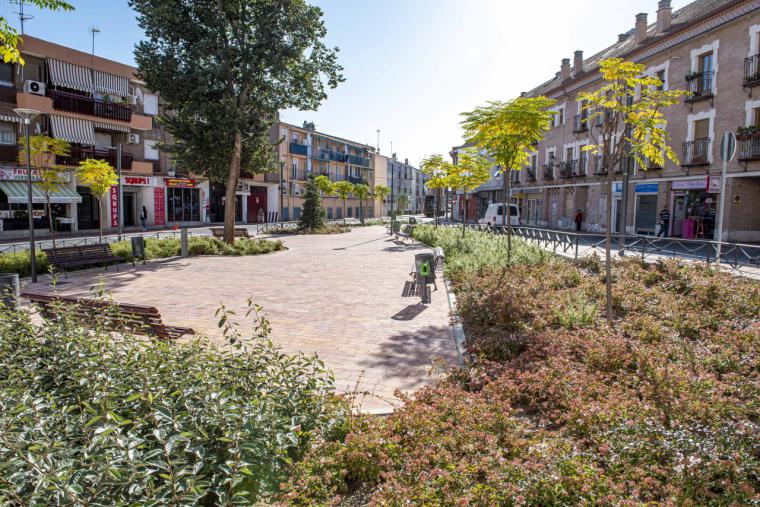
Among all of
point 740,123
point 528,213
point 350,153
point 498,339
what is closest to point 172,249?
point 498,339

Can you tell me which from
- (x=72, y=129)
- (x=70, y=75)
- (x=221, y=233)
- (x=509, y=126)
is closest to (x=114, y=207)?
(x=72, y=129)

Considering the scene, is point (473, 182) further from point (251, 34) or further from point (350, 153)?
point (350, 153)

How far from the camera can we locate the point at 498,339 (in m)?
6.11

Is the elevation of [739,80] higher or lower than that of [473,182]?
higher

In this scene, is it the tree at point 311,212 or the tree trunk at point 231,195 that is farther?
the tree at point 311,212

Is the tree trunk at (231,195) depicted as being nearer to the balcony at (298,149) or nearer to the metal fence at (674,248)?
the metal fence at (674,248)

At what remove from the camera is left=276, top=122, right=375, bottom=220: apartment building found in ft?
178

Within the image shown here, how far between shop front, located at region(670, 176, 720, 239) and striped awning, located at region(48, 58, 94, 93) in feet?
113

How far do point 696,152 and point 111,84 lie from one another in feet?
113

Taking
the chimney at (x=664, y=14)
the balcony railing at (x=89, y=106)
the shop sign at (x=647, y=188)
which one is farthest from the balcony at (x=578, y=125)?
the balcony railing at (x=89, y=106)

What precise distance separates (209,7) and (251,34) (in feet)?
5.74

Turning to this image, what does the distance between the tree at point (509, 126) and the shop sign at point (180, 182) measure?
30.5 m

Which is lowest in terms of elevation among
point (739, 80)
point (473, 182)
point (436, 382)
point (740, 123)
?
point (436, 382)

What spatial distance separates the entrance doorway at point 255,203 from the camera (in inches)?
1886
